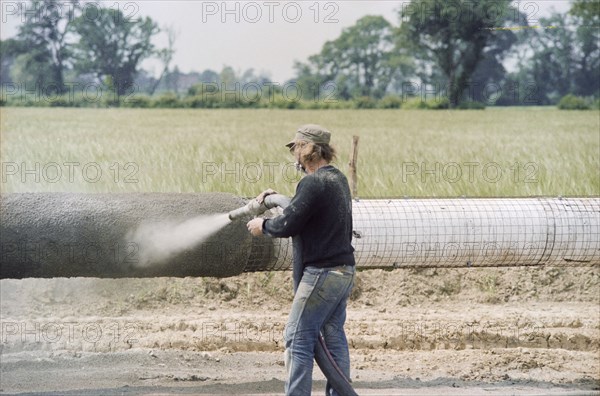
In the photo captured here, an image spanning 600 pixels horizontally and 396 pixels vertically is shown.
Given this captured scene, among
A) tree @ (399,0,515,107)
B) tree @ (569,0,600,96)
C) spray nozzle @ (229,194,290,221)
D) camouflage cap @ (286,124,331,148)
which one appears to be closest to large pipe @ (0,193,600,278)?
spray nozzle @ (229,194,290,221)

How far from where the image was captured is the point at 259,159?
13.5m

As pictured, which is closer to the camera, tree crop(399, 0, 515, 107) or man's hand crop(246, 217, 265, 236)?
man's hand crop(246, 217, 265, 236)

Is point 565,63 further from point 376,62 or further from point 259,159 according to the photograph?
point 259,159

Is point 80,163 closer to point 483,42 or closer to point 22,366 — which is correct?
point 22,366

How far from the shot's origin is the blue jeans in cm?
557

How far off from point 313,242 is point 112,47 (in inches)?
596

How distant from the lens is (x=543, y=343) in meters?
9.24

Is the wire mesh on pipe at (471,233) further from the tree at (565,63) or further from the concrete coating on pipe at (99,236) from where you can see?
the tree at (565,63)

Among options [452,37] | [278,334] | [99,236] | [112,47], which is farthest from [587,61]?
[99,236]

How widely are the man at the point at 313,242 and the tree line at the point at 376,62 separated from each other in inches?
480

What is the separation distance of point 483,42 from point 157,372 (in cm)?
3083

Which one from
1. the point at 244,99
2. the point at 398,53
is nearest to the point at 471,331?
the point at 244,99

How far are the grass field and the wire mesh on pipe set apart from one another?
11.4 ft

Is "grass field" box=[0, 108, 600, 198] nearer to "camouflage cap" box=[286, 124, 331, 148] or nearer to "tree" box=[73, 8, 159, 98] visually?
"tree" box=[73, 8, 159, 98]
